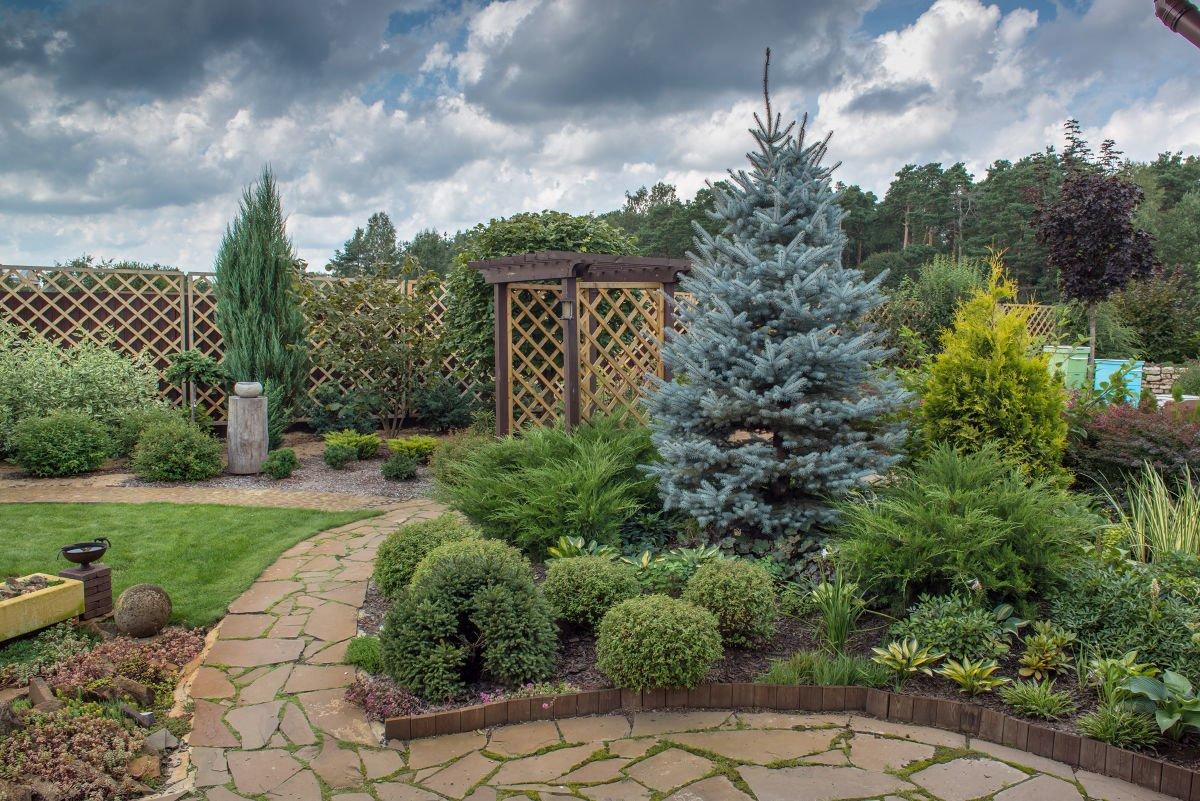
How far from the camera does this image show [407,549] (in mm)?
4348

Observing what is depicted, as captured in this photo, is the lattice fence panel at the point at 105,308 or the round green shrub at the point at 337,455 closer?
the round green shrub at the point at 337,455

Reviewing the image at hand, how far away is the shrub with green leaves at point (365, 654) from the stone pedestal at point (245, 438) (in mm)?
4678

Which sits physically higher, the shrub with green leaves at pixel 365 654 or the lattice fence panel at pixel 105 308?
the lattice fence panel at pixel 105 308

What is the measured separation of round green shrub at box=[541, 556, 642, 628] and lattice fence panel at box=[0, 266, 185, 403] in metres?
8.18

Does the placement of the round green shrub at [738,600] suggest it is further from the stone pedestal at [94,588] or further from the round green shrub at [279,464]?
the round green shrub at [279,464]

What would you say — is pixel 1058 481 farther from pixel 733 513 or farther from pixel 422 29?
pixel 422 29

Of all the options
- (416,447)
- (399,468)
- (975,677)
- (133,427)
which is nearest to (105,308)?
(133,427)

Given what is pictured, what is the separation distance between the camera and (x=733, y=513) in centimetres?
435

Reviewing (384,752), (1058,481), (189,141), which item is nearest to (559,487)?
(384,752)

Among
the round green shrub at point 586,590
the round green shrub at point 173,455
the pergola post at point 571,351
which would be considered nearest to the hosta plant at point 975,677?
the round green shrub at point 586,590

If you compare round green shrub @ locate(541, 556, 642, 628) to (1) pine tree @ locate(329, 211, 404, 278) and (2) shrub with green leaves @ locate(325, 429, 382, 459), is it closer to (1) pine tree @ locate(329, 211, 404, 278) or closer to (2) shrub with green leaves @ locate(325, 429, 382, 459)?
(2) shrub with green leaves @ locate(325, 429, 382, 459)

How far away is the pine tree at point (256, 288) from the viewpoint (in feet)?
30.4

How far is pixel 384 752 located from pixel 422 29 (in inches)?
247

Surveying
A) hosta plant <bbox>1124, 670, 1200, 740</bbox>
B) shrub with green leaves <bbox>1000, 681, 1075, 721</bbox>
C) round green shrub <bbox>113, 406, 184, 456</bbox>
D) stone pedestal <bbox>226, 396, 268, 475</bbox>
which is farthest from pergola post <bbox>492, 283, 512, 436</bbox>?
hosta plant <bbox>1124, 670, 1200, 740</bbox>
